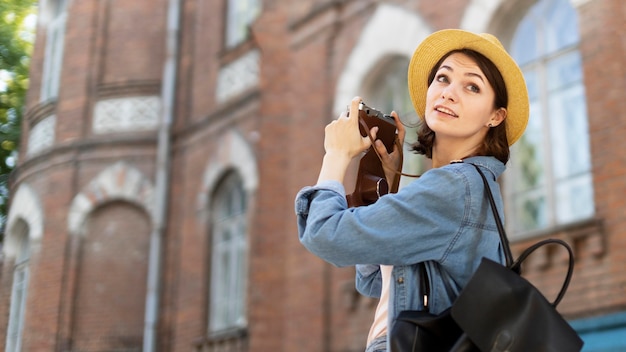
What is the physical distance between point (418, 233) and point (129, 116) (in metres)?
12.7

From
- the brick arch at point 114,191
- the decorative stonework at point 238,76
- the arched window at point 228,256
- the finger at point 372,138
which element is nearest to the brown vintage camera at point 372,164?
the finger at point 372,138

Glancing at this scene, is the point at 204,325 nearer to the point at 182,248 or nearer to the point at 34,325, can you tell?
the point at 182,248

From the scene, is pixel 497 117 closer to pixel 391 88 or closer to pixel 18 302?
pixel 18 302

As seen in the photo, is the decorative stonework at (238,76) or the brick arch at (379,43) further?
the decorative stonework at (238,76)

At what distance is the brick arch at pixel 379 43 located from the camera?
10094mm

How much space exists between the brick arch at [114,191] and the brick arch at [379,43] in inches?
176

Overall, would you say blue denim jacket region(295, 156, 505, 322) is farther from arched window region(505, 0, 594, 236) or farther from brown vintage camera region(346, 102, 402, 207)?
arched window region(505, 0, 594, 236)

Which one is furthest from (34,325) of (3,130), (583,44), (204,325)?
(204,325)

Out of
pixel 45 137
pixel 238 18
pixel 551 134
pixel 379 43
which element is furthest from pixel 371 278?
pixel 238 18

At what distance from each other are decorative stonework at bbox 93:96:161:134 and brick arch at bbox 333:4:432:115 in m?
4.60

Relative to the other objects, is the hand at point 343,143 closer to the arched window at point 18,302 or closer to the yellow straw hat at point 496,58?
the yellow straw hat at point 496,58

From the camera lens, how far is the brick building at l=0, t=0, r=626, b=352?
7859 mm

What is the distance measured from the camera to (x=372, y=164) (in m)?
2.57

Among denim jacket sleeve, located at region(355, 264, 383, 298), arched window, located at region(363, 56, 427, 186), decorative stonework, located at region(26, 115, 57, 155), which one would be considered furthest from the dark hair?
decorative stonework, located at region(26, 115, 57, 155)
